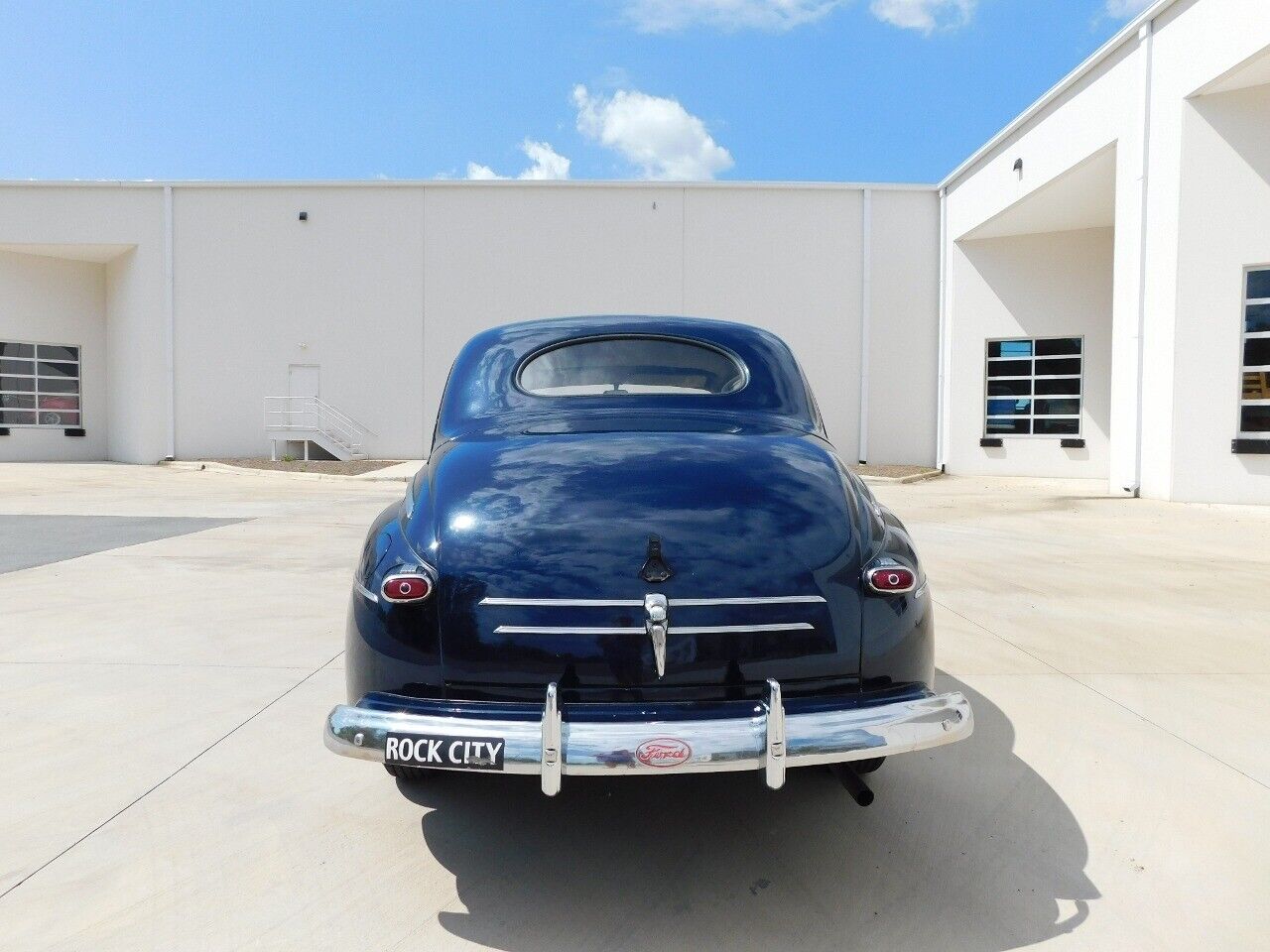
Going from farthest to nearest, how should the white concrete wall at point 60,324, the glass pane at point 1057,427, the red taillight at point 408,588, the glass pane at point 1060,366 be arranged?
the white concrete wall at point 60,324, the glass pane at point 1057,427, the glass pane at point 1060,366, the red taillight at point 408,588

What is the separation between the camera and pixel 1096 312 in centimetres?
Answer: 1773

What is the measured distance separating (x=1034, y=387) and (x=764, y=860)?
18239 millimetres

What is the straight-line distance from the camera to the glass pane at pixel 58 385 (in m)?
22.2

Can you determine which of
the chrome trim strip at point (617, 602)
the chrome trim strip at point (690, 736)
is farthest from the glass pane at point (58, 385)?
the chrome trim strip at point (617, 602)

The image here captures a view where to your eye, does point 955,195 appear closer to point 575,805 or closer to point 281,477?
point 281,477

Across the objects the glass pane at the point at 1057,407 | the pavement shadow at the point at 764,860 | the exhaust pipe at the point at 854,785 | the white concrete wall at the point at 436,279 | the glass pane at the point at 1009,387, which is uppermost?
the white concrete wall at the point at 436,279

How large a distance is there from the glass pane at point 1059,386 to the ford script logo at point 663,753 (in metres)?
18.7

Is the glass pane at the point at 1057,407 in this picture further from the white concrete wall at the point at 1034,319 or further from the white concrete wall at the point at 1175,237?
the white concrete wall at the point at 1175,237

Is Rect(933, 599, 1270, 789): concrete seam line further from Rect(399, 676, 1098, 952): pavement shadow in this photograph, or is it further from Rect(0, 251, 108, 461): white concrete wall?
Rect(0, 251, 108, 461): white concrete wall

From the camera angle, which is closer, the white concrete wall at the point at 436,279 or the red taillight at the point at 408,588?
the red taillight at the point at 408,588

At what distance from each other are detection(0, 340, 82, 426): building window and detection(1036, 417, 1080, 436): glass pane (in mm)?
24732

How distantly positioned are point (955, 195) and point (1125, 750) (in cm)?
1852

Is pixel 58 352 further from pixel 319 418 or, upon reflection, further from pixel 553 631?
pixel 553 631

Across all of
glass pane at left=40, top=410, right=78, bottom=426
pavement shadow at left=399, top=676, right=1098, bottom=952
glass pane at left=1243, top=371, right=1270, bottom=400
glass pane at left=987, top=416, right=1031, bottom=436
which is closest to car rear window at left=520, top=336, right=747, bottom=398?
pavement shadow at left=399, top=676, right=1098, bottom=952
